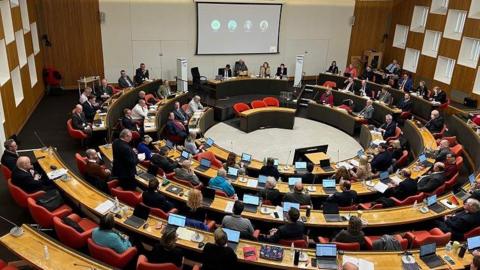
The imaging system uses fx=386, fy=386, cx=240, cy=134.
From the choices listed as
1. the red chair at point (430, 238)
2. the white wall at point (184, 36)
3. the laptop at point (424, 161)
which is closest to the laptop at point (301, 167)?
the laptop at point (424, 161)

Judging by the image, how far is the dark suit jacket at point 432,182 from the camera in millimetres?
8422

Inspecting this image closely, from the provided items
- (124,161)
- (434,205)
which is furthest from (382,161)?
(124,161)

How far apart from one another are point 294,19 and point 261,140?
9072mm

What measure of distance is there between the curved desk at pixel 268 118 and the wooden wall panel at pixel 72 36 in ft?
25.9

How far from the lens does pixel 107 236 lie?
560cm

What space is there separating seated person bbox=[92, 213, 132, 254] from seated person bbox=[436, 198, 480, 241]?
225 inches

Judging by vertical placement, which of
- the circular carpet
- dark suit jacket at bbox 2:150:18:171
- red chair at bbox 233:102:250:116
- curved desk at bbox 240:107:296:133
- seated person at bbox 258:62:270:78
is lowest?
the circular carpet

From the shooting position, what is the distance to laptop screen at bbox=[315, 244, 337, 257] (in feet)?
19.2

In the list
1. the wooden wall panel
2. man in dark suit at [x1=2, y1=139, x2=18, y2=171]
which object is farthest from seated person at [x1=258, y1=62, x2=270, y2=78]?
man in dark suit at [x1=2, y1=139, x2=18, y2=171]

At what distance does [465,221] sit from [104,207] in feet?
21.1

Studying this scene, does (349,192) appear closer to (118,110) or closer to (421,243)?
(421,243)

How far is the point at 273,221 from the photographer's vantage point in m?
7.13

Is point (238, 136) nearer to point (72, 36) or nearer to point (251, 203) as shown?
point (251, 203)

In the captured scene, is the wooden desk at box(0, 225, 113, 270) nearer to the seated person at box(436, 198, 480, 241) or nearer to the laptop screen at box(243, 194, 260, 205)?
the laptop screen at box(243, 194, 260, 205)
